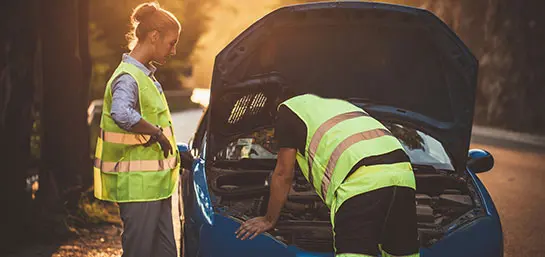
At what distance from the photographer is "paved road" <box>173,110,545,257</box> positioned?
7.70m

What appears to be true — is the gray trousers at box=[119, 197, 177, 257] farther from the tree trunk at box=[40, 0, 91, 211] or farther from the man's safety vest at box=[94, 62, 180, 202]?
the tree trunk at box=[40, 0, 91, 211]

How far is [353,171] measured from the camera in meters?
3.60

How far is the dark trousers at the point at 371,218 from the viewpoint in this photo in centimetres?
353

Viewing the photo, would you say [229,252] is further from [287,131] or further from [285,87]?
[285,87]

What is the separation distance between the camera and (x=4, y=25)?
22.5 feet

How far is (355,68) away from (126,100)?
197 cm

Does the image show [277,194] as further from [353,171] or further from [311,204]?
[311,204]

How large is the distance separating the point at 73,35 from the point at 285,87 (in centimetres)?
378

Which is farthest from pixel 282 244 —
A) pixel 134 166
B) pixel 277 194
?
pixel 134 166

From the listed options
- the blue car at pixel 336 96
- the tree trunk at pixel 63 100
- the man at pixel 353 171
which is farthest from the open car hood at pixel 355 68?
the tree trunk at pixel 63 100

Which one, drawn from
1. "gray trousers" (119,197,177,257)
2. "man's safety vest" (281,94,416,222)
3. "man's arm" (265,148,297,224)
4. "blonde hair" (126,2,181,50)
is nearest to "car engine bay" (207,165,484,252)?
"gray trousers" (119,197,177,257)

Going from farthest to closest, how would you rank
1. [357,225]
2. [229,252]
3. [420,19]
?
[420,19]
[229,252]
[357,225]

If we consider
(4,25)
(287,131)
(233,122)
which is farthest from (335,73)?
(4,25)

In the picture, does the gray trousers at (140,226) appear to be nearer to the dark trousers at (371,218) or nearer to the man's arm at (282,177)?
the man's arm at (282,177)
